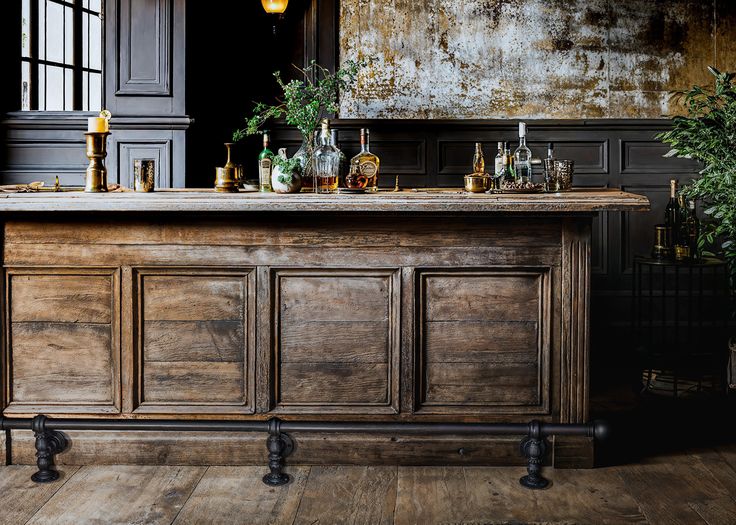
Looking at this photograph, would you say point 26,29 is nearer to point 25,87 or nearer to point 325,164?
point 25,87

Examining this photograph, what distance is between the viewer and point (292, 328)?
2.83m

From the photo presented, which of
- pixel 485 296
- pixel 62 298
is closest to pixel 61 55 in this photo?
pixel 62 298

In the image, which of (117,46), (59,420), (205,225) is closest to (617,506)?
(205,225)

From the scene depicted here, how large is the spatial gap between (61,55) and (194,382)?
131 inches

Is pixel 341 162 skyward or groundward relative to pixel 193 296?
skyward

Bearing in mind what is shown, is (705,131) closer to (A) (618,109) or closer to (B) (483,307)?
(B) (483,307)

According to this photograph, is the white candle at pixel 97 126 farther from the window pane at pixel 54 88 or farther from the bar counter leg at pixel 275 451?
the window pane at pixel 54 88

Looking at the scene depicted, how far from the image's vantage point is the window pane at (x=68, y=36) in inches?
206

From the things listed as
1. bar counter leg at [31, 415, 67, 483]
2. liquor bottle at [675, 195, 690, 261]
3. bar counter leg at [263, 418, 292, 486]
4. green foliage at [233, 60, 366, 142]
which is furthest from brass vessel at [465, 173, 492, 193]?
bar counter leg at [31, 415, 67, 483]

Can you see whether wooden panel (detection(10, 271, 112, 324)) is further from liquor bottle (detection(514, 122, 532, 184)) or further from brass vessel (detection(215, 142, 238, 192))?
liquor bottle (detection(514, 122, 532, 184))

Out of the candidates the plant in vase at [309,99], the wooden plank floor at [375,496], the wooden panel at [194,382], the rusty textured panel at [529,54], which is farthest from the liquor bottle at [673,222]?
the wooden panel at [194,382]

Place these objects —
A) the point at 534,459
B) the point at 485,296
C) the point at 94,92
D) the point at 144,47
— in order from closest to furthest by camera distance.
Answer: the point at 534,459, the point at 485,296, the point at 144,47, the point at 94,92

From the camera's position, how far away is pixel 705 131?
3512mm

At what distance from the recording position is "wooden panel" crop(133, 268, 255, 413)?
9.25ft
